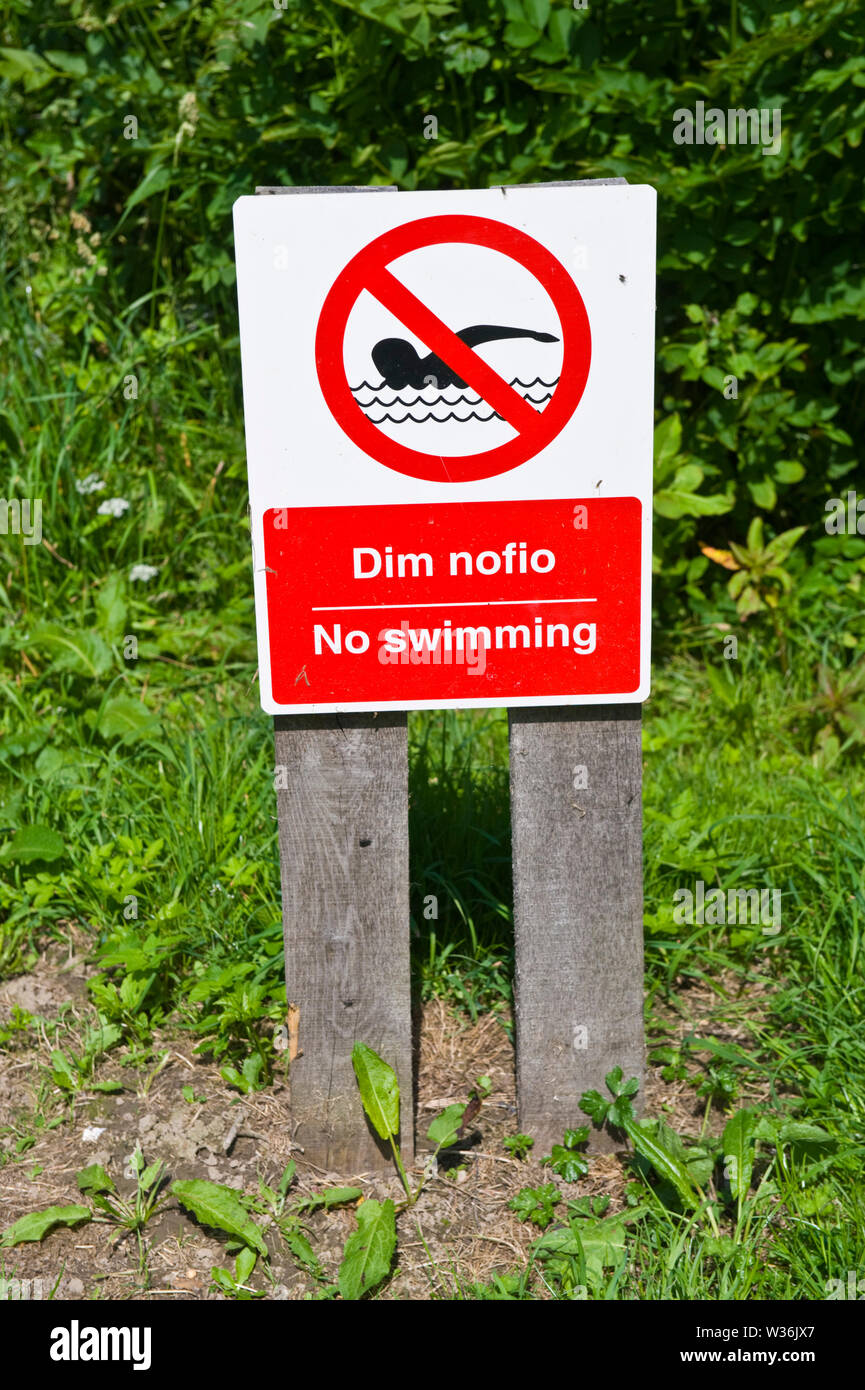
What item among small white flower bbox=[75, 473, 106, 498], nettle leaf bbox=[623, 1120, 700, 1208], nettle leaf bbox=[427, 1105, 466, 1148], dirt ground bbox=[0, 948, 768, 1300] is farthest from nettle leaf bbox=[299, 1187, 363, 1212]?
small white flower bbox=[75, 473, 106, 498]

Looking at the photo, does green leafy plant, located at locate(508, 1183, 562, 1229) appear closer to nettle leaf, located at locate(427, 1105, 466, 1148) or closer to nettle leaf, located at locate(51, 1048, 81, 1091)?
nettle leaf, located at locate(427, 1105, 466, 1148)

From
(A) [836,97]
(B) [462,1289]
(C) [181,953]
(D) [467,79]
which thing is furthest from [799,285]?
(B) [462,1289]

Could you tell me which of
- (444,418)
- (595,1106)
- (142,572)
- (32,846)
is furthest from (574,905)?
(142,572)

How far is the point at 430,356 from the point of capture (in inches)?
73.0

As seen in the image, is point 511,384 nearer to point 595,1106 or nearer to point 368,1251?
point 595,1106

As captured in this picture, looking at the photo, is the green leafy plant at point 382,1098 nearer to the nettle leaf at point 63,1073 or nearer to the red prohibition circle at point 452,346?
the nettle leaf at point 63,1073

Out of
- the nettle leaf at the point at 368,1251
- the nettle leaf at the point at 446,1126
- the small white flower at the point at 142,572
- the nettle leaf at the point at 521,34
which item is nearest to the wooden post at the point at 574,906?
the nettle leaf at the point at 446,1126

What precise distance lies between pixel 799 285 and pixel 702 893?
6.33ft

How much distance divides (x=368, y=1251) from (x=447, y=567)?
1114mm

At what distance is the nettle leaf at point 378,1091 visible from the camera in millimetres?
2113

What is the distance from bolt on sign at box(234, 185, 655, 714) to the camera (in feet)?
6.03

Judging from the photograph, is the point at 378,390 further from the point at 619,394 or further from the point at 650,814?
the point at 650,814

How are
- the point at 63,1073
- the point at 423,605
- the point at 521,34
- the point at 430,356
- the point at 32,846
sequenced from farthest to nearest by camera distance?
the point at 521,34 < the point at 32,846 < the point at 63,1073 < the point at 423,605 < the point at 430,356

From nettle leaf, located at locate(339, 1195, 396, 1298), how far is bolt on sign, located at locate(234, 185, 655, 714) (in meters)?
0.85
